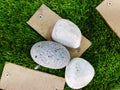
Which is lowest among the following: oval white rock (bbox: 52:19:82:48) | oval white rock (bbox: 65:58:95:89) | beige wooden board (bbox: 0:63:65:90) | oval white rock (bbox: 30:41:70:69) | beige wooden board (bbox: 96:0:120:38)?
beige wooden board (bbox: 0:63:65:90)

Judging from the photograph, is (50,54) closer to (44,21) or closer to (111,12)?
(44,21)

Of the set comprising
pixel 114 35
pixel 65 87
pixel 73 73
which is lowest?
pixel 65 87

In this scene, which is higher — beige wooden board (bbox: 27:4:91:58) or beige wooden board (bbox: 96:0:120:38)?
beige wooden board (bbox: 96:0:120:38)

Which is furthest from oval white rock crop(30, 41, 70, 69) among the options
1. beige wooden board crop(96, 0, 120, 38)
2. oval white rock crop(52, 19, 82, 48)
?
beige wooden board crop(96, 0, 120, 38)

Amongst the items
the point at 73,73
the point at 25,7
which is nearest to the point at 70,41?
the point at 73,73

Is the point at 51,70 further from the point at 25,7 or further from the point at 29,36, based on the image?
the point at 25,7

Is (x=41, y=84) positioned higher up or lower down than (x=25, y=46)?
lower down

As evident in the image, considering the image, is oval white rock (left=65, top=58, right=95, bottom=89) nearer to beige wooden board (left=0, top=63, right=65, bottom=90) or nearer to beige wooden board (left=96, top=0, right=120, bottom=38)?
beige wooden board (left=0, top=63, right=65, bottom=90)

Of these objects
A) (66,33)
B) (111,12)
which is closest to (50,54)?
(66,33)
